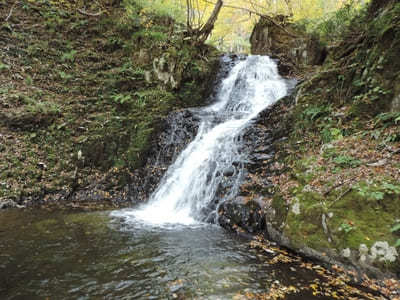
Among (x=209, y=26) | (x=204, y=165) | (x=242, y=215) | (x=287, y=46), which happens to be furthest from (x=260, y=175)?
(x=287, y=46)

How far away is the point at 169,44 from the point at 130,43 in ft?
7.51

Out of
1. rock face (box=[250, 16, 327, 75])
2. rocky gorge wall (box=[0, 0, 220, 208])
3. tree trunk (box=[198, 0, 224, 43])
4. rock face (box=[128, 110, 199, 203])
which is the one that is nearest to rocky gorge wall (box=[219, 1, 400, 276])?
rock face (box=[128, 110, 199, 203])

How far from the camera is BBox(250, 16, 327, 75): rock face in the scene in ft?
46.3

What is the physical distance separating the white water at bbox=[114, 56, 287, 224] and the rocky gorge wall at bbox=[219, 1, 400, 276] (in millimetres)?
716

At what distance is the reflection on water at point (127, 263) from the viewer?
336 cm

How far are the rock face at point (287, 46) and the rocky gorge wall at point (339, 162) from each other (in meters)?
5.67

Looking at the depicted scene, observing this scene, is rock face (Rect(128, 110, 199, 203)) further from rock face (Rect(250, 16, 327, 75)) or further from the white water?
rock face (Rect(250, 16, 327, 75))

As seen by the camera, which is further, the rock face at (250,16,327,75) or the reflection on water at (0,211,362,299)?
the rock face at (250,16,327,75)

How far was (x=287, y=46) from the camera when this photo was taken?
16.4 m

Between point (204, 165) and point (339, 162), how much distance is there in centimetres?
376

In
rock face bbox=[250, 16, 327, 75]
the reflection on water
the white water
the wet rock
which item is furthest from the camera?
rock face bbox=[250, 16, 327, 75]

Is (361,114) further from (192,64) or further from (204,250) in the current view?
(192,64)

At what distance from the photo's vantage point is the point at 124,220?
634 centimetres

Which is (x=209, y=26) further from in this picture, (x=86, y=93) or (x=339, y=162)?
(x=339, y=162)
